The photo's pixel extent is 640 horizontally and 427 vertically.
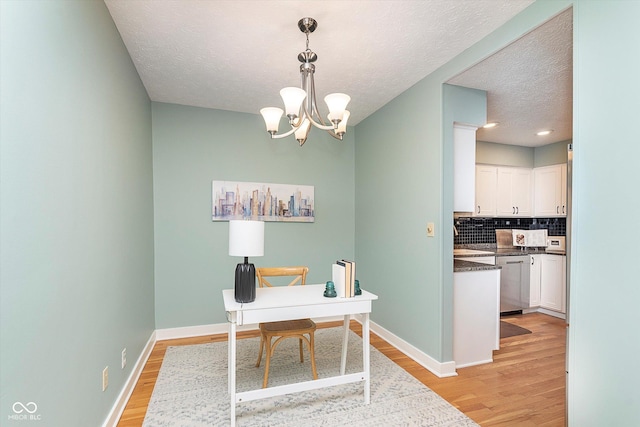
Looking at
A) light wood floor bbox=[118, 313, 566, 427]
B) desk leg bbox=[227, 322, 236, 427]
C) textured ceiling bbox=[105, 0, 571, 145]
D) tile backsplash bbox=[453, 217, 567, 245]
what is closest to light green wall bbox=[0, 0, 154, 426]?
textured ceiling bbox=[105, 0, 571, 145]

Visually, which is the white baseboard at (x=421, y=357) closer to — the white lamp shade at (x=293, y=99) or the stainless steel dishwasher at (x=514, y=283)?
the stainless steel dishwasher at (x=514, y=283)

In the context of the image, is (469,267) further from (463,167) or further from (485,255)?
(485,255)

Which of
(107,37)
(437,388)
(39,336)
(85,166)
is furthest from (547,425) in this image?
(107,37)

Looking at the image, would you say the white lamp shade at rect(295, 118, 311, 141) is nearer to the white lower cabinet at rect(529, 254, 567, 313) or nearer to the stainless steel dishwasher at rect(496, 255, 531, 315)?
the stainless steel dishwasher at rect(496, 255, 531, 315)

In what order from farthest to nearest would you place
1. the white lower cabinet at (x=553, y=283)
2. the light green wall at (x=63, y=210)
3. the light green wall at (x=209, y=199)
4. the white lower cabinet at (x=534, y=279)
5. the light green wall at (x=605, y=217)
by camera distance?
the white lower cabinet at (x=534, y=279) < the white lower cabinet at (x=553, y=283) < the light green wall at (x=209, y=199) < the light green wall at (x=605, y=217) < the light green wall at (x=63, y=210)

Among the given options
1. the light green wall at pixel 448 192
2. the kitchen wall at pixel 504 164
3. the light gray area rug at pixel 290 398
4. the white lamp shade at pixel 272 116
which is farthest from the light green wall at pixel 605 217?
the kitchen wall at pixel 504 164

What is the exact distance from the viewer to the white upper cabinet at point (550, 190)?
4750 millimetres

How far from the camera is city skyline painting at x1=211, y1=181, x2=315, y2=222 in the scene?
3.68m

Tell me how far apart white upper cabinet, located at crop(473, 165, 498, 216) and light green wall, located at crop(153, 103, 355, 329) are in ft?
7.96

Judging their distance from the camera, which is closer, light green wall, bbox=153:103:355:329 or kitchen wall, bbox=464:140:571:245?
light green wall, bbox=153:103:355:329

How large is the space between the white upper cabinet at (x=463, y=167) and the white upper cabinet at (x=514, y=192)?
239cm

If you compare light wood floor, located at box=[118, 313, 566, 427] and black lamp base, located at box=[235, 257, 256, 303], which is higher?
black lamp base, located at box=[235, 257, 256, 303]

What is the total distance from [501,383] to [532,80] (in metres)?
2.60

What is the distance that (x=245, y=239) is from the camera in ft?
6.70
